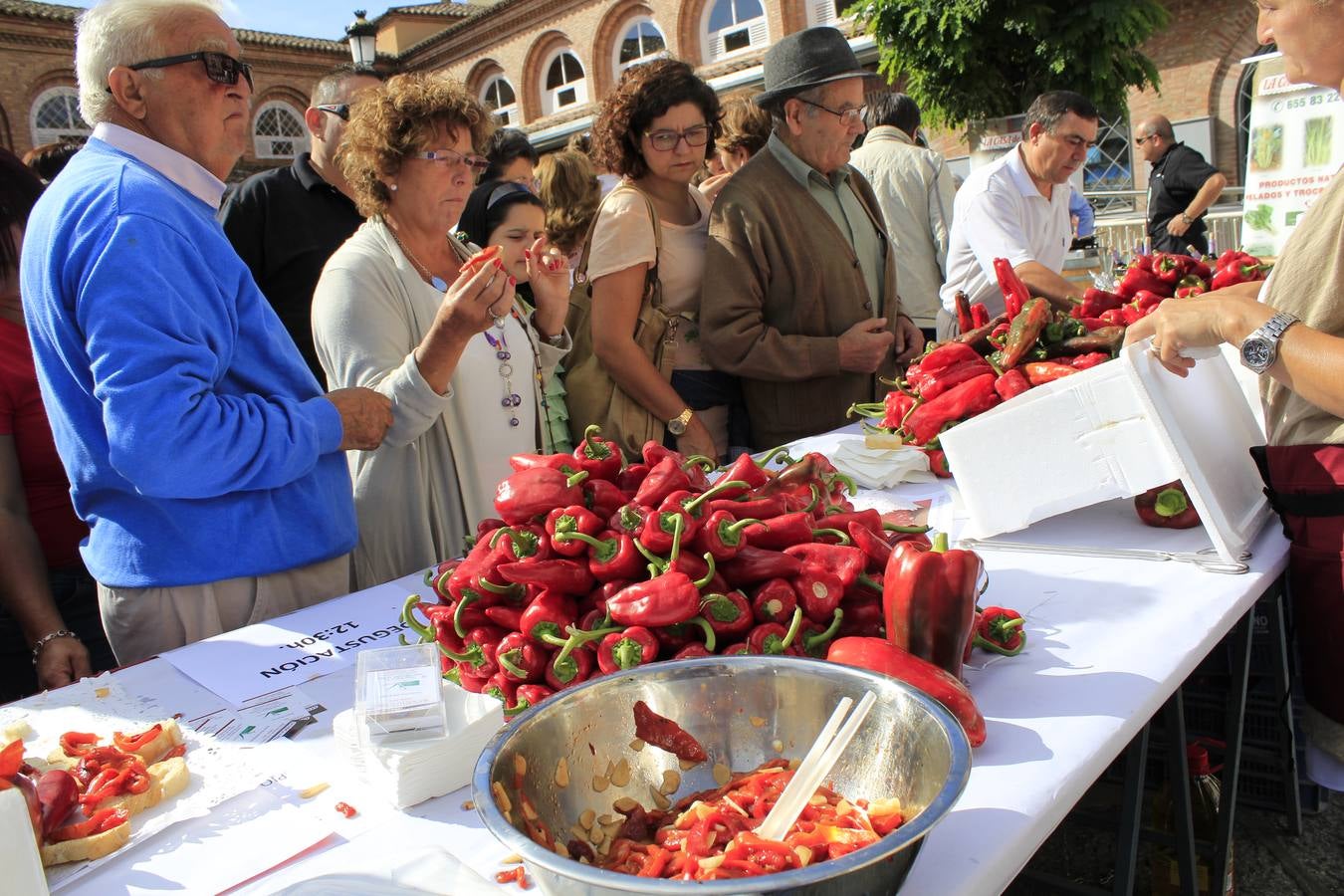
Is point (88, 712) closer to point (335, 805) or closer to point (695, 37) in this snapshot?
point (335, 805)

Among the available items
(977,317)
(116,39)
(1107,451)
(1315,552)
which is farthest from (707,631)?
(977,317)

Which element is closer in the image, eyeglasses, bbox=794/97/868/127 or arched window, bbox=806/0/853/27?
eyeglasses, bbox=794/97/868/127

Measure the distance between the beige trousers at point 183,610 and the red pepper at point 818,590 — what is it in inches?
48.4

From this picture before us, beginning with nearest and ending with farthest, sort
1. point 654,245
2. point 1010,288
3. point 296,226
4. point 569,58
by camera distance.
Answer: point 1010,288 < point 654,245 < point 296,226 < point 569,58

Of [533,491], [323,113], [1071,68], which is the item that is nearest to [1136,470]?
[533,491]

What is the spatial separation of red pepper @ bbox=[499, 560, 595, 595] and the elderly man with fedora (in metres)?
1.95

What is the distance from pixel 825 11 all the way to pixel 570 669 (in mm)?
20030

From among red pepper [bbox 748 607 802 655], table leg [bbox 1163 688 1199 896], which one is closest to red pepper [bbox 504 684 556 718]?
red pepper [bbox 748 607 802 655]

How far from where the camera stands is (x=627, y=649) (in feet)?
4.71

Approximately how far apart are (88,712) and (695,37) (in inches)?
857

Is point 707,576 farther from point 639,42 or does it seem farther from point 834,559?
point 639,42

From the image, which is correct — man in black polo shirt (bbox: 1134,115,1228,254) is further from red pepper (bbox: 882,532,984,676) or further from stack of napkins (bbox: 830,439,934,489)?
red pepper (bbox: 882,532,984,676)

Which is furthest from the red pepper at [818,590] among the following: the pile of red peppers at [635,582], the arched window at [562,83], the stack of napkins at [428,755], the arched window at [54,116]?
the arched window at [54,116]

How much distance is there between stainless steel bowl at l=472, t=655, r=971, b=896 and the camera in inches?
39.4
